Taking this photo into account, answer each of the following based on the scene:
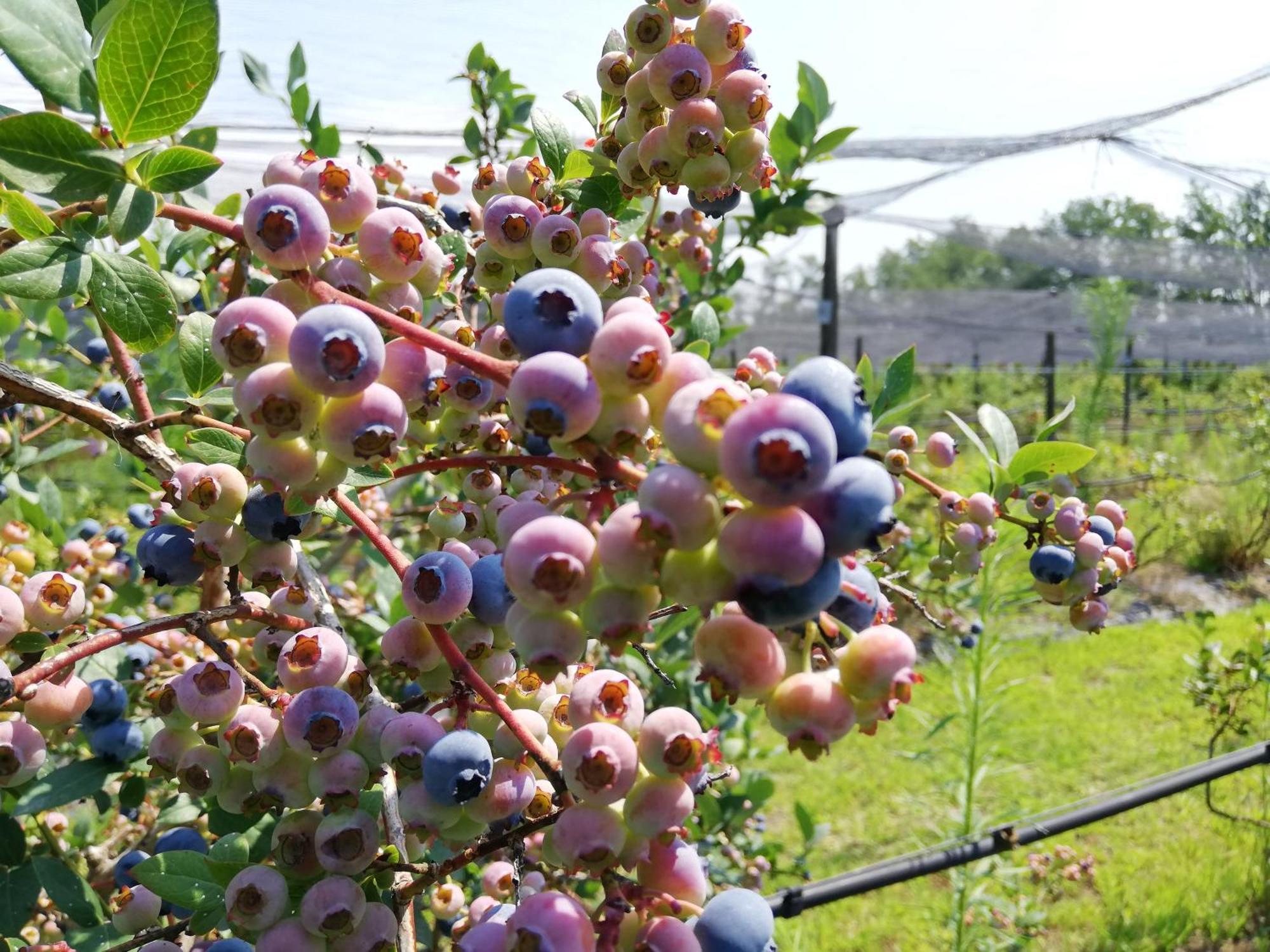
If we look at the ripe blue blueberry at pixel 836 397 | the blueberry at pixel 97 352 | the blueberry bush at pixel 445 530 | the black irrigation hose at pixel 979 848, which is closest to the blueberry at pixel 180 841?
the blueberry bush at pixel 445 530

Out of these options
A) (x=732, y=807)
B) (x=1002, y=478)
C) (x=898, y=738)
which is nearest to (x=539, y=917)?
(x=1002, y=478)

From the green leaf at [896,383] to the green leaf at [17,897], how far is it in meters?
1.00

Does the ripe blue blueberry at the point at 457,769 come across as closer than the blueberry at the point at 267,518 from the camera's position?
Yes

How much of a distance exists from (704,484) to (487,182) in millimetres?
595

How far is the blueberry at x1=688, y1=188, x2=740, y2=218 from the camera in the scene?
31.4 inches

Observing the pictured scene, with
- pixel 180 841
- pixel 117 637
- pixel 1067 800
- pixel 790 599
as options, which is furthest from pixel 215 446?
pixel 1067 800

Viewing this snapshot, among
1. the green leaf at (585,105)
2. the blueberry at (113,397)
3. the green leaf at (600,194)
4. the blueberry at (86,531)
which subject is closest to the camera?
the green leaf at (600,194)

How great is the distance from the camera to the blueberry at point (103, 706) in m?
0.78

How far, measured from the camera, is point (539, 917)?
1.37ft

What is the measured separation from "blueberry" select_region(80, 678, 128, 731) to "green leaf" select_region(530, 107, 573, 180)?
0.63 meters

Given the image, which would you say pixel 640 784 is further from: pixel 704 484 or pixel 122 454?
pixel 122 454

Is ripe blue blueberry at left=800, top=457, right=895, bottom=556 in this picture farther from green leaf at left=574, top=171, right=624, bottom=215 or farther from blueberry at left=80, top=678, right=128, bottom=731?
blueberry at left=80, top=678, right=128, bottom=731

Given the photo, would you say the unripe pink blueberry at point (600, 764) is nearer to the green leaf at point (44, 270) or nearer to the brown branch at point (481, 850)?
the brown branch at point (481, 850)

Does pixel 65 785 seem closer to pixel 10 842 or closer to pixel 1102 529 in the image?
pixel 10 842
